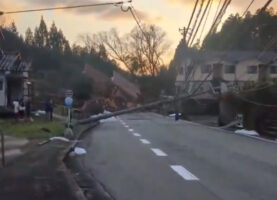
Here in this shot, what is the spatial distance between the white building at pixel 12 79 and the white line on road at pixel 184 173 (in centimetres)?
2825

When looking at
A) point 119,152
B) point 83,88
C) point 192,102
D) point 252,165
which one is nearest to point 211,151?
point 119,152

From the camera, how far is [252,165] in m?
14.5

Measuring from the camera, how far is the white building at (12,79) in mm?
42438

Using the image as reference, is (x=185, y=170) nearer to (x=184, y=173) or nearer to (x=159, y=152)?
(x=184, y=173)

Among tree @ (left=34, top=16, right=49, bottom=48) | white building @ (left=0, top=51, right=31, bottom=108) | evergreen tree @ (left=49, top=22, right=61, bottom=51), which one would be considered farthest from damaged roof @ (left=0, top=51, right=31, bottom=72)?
tree @ (left=34, top=16, right=49, bottom=48)

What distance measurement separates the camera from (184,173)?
42.2 feet

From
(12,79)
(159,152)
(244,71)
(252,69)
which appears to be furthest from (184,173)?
(244,71)

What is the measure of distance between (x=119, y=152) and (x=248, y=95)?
48.2 ft

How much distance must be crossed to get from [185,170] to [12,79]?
111 feet

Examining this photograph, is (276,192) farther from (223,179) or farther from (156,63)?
(156,63)

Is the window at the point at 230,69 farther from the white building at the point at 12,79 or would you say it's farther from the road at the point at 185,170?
the road at the point at 185,170

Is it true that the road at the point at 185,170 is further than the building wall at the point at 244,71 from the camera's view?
No

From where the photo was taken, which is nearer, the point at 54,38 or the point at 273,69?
Result: the point at 273,69

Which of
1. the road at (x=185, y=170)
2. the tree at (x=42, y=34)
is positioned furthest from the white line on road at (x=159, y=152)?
the tree at (x=42, y=34)
